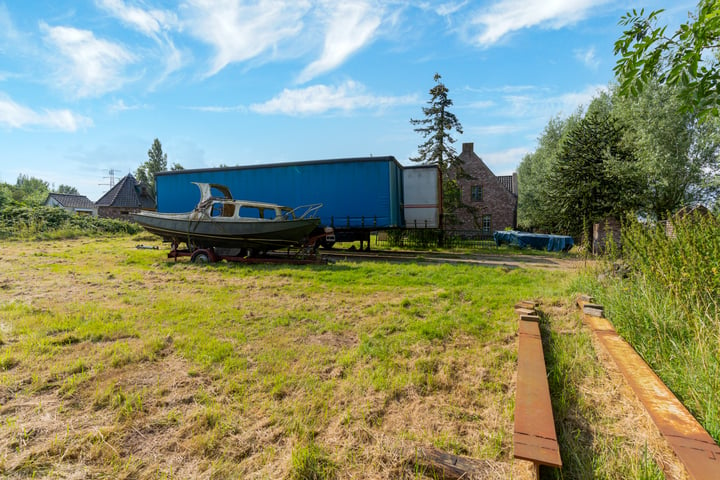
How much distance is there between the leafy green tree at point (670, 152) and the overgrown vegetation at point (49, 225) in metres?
32.9

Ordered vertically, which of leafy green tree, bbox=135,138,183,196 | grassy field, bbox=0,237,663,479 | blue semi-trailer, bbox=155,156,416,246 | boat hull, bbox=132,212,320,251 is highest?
leafy green tree, bbox=135,138,183,196

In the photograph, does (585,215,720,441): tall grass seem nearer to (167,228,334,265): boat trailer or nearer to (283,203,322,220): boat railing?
(167,228,334,265): boat trailer

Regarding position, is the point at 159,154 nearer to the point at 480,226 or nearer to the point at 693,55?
the point at 480,226

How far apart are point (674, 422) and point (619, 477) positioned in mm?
567

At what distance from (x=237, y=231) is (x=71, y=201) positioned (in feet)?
166

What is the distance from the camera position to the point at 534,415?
7.14 ft

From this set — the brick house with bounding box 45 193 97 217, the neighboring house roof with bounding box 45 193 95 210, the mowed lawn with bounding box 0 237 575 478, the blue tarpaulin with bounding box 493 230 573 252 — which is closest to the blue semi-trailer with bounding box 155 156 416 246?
the mowed lawn with bounding box 0 237 575 478

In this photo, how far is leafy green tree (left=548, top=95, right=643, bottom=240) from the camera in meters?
17.4

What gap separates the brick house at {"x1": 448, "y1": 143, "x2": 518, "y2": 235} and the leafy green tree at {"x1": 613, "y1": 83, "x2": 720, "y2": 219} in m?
10.4

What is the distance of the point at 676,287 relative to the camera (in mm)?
3811

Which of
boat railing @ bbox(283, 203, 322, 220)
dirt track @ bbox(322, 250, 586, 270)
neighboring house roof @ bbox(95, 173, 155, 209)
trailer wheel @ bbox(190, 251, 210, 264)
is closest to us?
trailer wheel @ bbox(190, 251, 210, 264)

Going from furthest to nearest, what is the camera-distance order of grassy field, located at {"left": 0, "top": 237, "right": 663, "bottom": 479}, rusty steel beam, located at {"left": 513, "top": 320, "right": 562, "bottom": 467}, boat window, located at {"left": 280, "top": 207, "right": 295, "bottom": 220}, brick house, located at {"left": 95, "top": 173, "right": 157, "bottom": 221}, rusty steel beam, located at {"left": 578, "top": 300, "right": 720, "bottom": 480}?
1. brick house, located at {"left": 95, "top": 173, "right": 157, "bottom": 221}
2. boat window, located at {"left": 280, "top": 207, "right": 295, "bottom": 220}
3. grassy field, located at {"left": 0, "top": 237, "right": 663, "bottom": 479}
4. rusty steel beam, located at {"left": 513, "top": 320, "right": 562, "bottom": 467}
5. rusty steel beam, located at {"left": 578, "top": 300, "right": 720, "bottom": 480}

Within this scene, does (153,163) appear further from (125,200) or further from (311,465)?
(311,465)

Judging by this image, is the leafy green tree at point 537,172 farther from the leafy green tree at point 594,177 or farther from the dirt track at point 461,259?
the dirt track at point 461,259
